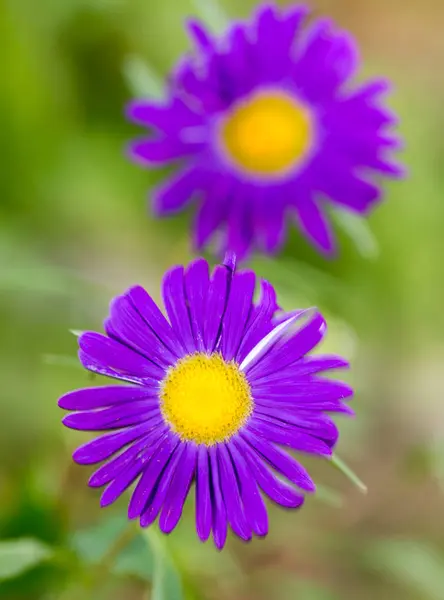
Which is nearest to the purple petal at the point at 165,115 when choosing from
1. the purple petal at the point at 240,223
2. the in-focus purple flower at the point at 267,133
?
the in-focus purple flower at the point at 267,133

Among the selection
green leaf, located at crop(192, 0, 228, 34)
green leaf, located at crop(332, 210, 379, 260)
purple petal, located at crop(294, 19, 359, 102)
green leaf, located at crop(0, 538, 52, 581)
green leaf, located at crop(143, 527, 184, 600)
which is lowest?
green leaf, located at crop(0, 538, 52, 581)

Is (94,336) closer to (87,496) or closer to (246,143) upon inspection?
(246,143)

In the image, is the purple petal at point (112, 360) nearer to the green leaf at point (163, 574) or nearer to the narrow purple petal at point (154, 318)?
the narrow purple petal at point (154, 318)

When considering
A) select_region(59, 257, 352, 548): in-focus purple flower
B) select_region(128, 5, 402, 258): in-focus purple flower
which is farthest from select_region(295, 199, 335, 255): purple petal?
select_region(59, 257, 352, 548): in-focus purple flower

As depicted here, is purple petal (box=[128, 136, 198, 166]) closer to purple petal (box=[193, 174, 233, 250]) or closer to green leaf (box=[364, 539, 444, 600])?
purple petal (box=[193, 174, 233, 250])

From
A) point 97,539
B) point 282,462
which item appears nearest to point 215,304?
point 282,462

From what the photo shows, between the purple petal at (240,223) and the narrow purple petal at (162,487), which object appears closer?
the narrow purple petal at (162,487)

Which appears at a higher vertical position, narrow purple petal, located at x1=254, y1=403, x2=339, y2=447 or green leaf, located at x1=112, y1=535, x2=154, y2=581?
narrow purple petal, located at x1=254, y1=403, x2=339, y2=447
